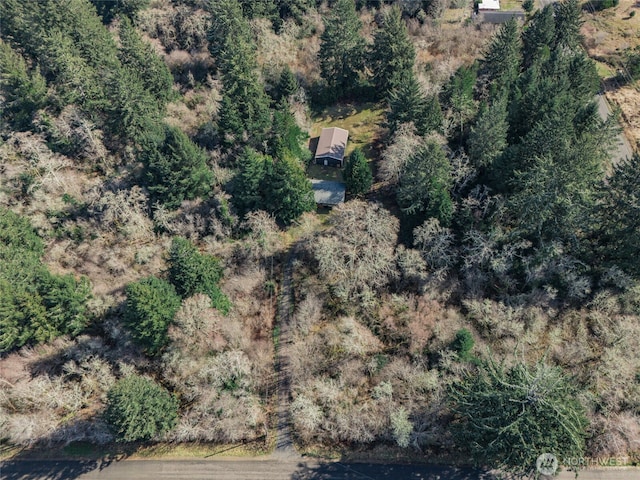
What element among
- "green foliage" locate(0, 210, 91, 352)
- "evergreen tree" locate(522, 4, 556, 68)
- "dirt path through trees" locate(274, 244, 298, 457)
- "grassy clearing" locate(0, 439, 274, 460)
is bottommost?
"grassy clearing" locate(0, 439, 274, 460)

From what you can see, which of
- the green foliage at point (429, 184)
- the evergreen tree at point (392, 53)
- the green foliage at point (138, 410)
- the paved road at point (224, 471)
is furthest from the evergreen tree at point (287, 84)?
the paved road at point (224, 471)

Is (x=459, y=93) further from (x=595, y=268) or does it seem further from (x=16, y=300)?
(x=16, y=300)

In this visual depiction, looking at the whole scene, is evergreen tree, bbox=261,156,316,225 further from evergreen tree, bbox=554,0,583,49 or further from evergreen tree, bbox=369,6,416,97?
evergreen tree, bbox=554,0,583,49

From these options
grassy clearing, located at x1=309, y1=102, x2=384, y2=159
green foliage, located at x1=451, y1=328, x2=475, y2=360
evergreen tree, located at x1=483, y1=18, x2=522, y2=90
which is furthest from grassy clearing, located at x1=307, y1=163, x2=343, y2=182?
green foliage, located at x1=451, y1=328, x2=475, y2=360

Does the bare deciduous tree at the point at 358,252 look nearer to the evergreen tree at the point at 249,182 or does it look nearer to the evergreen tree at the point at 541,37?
the evergreen tree at the point at 249,182

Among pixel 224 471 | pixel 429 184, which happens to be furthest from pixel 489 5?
pixel 224 471

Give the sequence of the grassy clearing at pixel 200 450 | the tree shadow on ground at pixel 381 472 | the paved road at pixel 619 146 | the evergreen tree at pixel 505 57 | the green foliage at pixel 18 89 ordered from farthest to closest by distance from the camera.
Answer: the paved road at pixel 619 146 < the green foliage at pixel 18 89 < the evergreen tree at pixel 505 57 < the grassy clearing at pixel 200 450 < the tree shadow on ground at pixel 381 472

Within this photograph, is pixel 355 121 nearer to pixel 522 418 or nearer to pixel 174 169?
pixel 174 169
